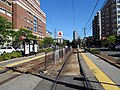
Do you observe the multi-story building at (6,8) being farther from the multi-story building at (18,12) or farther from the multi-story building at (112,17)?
the multi-story building at (112,17)

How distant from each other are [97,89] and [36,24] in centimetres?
9845

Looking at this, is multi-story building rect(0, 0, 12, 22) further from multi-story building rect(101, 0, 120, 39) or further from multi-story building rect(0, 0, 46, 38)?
multi-story building rect(101, 0, 120, 39)

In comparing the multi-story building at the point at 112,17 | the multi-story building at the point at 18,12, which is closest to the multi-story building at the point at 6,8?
the multi-story building at the point at 18,12

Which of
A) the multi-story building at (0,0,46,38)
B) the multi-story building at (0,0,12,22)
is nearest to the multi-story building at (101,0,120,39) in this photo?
the multi-story building at (0,0,46,38)

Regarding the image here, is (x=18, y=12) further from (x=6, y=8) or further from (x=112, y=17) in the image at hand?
(x=112, y=17)

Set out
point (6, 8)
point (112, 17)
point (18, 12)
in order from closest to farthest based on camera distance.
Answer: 1. point (6, 8)
2. point (18, 12)
3. point (112, 17)

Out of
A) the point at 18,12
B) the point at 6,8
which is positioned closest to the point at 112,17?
the point at 18,12

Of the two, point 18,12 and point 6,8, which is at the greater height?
point 18,12

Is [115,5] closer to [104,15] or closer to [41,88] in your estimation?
[104,15]

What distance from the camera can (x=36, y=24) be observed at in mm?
104875

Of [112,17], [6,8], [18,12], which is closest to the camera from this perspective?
[6,8]

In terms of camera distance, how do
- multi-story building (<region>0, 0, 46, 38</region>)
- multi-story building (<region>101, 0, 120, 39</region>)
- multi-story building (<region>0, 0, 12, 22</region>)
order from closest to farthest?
multi-story building (<region>0, 0, 12, 22</region>) → multi-story building (<region>0, 0, 46, 38</region>) → multi-story building (<region>101, 0, 120, 39</region>)

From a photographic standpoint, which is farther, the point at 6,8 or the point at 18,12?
the point at 18,12

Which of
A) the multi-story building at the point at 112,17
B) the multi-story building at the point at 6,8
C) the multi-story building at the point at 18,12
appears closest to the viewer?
the multi-story building at the point at 6,8
